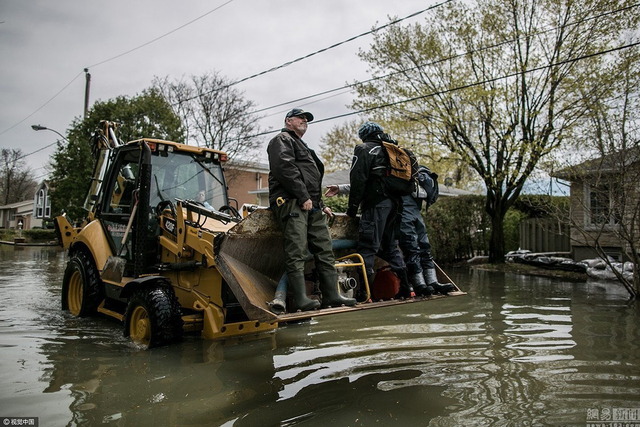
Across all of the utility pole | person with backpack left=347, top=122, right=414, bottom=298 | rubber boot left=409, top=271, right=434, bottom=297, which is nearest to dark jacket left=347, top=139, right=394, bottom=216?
person with backpack left=347, top=122, right=414, bottom=298

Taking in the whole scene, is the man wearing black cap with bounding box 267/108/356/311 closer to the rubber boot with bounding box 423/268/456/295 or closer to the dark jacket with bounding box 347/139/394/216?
the dark jacket with bounding box 347/139/394/216

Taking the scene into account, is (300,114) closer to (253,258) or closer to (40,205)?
(253,258)

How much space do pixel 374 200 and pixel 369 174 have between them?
287 millimetres

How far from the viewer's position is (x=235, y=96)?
2869cm

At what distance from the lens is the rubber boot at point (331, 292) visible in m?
4.81

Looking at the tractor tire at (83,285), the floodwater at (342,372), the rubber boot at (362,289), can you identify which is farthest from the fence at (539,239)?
the tractor tire at (83,285)

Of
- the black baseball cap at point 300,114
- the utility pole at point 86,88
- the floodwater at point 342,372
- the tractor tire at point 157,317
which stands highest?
the utility pole at point 86,88

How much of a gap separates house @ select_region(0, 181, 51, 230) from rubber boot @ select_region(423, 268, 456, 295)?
55507 mm

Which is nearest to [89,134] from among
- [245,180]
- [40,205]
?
[245,180]

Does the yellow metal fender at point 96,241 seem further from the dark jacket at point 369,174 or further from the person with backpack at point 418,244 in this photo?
the person with backpack at point 418,244

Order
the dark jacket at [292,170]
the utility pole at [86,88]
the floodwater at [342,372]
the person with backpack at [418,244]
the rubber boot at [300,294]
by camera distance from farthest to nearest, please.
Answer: the utility pole at [86,88]
the person with backpack at [418,244]
the dark jacket at [292,170]
the rubber boot at [300,294]
the floodwater at [342,372]

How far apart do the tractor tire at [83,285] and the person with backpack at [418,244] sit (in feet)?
15.2

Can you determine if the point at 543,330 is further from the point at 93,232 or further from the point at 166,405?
the point at 93,232

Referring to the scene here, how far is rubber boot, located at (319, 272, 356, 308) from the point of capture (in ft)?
15.8
